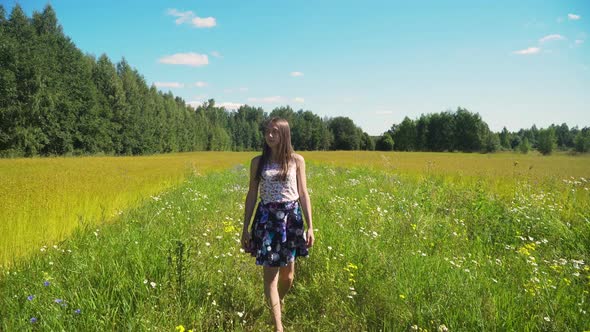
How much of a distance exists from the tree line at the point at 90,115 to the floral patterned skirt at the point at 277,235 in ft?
3.00

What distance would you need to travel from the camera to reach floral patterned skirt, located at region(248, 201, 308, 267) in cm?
307

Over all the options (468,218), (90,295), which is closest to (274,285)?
(90,295)

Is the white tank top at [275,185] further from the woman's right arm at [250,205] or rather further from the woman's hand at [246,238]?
the woman's hand at [246,238]

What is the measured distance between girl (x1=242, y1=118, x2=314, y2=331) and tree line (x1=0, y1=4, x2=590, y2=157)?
0.32m

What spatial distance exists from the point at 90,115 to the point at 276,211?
163 feet

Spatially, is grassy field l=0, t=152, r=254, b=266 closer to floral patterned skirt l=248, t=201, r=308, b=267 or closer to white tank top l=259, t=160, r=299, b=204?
floral patterned skirt l=248, t=201, r=308, b=267

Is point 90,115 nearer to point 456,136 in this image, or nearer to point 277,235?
point 277,235

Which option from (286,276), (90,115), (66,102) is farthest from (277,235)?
(90,115)

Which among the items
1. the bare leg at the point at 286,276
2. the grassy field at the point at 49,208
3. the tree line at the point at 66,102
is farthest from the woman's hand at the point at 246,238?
the tree line at the point at 66,102

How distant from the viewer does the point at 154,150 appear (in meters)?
60.7

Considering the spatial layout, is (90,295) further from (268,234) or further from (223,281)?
(268,234)

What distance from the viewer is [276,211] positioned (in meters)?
3.17

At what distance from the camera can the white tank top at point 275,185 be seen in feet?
10.4

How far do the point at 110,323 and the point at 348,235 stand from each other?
11.1 ft
